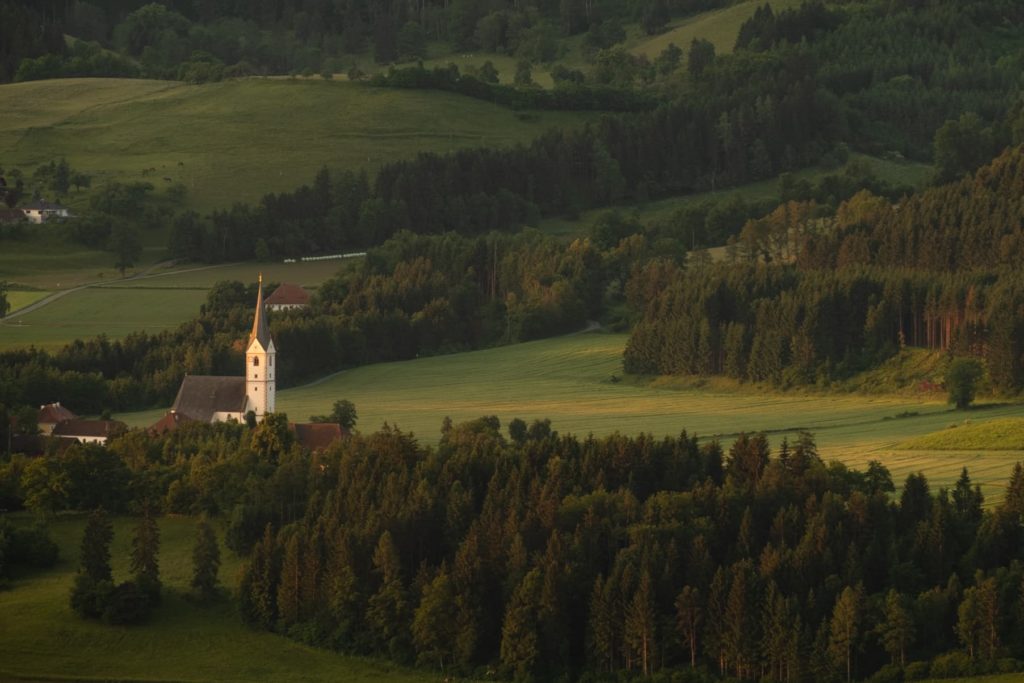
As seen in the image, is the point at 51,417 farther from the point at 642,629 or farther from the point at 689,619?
the point at 689,619

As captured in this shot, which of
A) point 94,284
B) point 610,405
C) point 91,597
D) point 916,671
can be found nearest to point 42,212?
point 94,284

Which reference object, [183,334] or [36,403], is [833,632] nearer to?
[36,403]

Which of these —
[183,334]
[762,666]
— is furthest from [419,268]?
[762,666]

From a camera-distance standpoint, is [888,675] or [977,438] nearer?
[888,675]

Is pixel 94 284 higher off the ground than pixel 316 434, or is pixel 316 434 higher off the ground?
pixel 94 284

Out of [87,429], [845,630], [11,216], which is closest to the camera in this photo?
[845,630]

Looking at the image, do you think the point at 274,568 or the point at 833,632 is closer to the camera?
the point at 833,632
